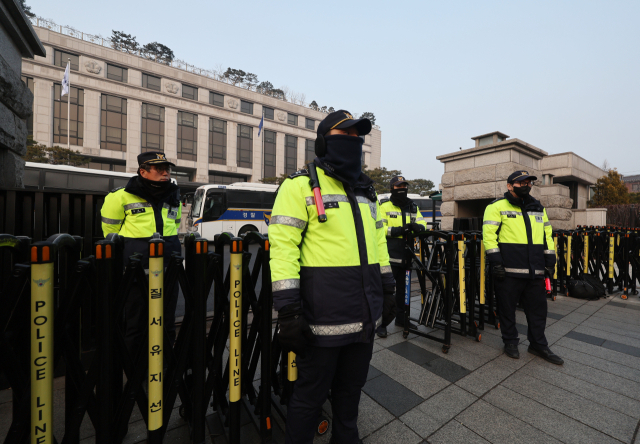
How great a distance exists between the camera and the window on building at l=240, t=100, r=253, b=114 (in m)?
37.6

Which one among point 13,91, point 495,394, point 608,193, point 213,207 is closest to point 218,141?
point 213,207

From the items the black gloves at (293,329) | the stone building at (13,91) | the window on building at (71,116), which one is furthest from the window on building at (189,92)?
the black gloves at (293,329)

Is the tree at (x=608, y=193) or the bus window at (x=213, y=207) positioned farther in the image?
the tree at (x=608, y=193)

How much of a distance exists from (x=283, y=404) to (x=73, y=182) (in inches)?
640

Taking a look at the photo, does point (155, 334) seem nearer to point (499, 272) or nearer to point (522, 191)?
point (499, 272)

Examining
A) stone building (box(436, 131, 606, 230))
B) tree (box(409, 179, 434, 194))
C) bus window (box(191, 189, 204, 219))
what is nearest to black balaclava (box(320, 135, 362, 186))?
stone building (box(436, 131, 606, 230))

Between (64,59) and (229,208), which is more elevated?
(64,59)

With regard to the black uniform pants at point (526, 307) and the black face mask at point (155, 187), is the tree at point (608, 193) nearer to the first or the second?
the black uniform pants at point (526, 307)

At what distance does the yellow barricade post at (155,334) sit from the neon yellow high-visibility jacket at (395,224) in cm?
271

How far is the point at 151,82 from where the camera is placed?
103ft

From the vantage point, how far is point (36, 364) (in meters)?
1.40

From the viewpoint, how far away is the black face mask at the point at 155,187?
3.12 m

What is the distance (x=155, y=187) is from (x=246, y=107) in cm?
3845

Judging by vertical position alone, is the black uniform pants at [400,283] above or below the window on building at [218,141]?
below
